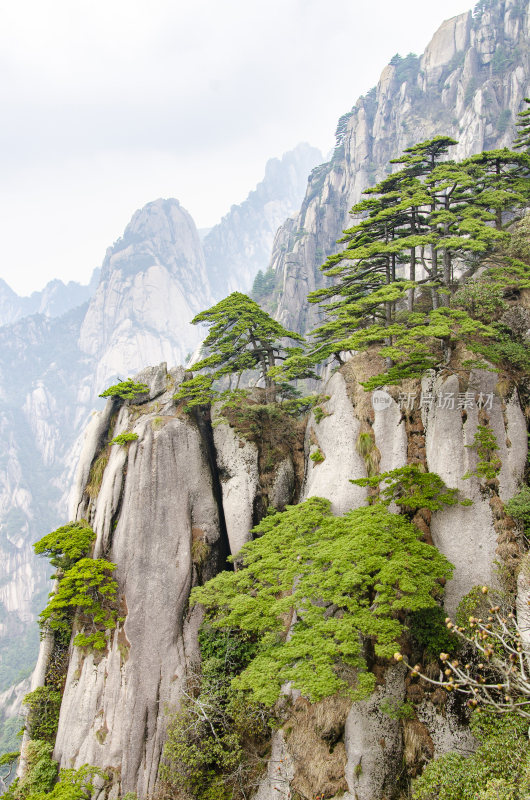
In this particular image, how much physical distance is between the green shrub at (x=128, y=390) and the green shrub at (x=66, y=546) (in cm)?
560

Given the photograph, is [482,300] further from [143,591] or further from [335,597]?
[143,591]

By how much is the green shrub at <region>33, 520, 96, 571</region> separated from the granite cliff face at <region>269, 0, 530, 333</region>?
174 feet

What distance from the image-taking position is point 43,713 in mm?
15344

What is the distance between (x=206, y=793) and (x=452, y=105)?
79407 millimetres

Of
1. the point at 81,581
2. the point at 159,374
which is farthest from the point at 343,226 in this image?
the point at 81,581

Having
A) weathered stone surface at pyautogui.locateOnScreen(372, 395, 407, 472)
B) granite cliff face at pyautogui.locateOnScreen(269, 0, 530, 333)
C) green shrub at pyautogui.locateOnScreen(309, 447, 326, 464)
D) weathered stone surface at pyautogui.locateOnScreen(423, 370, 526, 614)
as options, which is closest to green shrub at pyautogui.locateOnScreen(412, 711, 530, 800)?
weathered stone surface at pyautogui.locateOnScreen(423, 370, 526, 614)

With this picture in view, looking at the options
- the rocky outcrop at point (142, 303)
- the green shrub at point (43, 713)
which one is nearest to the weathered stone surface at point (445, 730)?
the green shrub at point (43, 713)

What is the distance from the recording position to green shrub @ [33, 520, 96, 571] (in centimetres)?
1616

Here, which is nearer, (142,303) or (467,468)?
(467,468)

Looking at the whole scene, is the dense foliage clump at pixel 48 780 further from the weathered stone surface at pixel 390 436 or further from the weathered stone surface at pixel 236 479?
the weathered stone surface at pixel 390 436

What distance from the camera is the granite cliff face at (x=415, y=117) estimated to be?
179 ft

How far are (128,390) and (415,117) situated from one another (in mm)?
71391

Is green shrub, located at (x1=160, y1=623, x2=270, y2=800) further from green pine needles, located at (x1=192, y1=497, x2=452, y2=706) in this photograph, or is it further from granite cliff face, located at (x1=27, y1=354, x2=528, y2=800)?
green pine needles, located at (x1=192, y1=497, x2=452, y2=706)

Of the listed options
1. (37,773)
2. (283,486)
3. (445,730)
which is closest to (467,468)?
(445,730)
